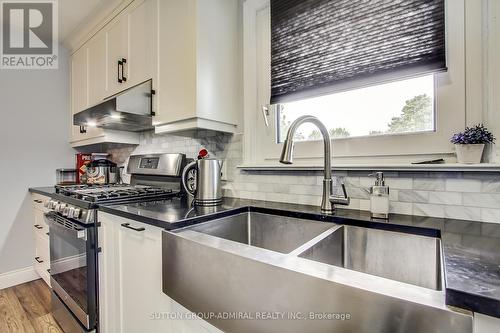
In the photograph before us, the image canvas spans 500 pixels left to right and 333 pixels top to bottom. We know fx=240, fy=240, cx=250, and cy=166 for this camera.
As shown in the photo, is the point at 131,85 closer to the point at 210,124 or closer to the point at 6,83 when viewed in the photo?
the point at 210,124

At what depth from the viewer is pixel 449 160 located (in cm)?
92

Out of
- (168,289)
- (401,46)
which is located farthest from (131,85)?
(401,46)

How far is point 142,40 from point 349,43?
51.7 inches

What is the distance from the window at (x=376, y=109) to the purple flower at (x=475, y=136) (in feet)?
0.50

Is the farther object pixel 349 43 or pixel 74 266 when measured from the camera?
pixel 74 266

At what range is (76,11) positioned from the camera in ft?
6.52

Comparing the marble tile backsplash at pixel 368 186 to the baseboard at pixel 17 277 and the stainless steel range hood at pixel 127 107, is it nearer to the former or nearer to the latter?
the stainless steel range hood at pixel 127 107

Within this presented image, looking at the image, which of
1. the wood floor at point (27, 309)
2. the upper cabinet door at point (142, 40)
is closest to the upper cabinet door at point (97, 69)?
the upper cabinet door at point (142, 40)

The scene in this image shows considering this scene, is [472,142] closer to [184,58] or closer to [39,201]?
[184,58]

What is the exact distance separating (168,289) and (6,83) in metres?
2.74

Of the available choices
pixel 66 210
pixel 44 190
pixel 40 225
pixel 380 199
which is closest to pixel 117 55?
pixel 66 210

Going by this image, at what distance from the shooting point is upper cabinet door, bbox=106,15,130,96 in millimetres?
1763

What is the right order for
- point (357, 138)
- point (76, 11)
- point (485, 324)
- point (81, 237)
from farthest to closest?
point (76, 11), point (81, 237), point (357, 138), point (485, 324)

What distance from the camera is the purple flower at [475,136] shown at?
811 mm
